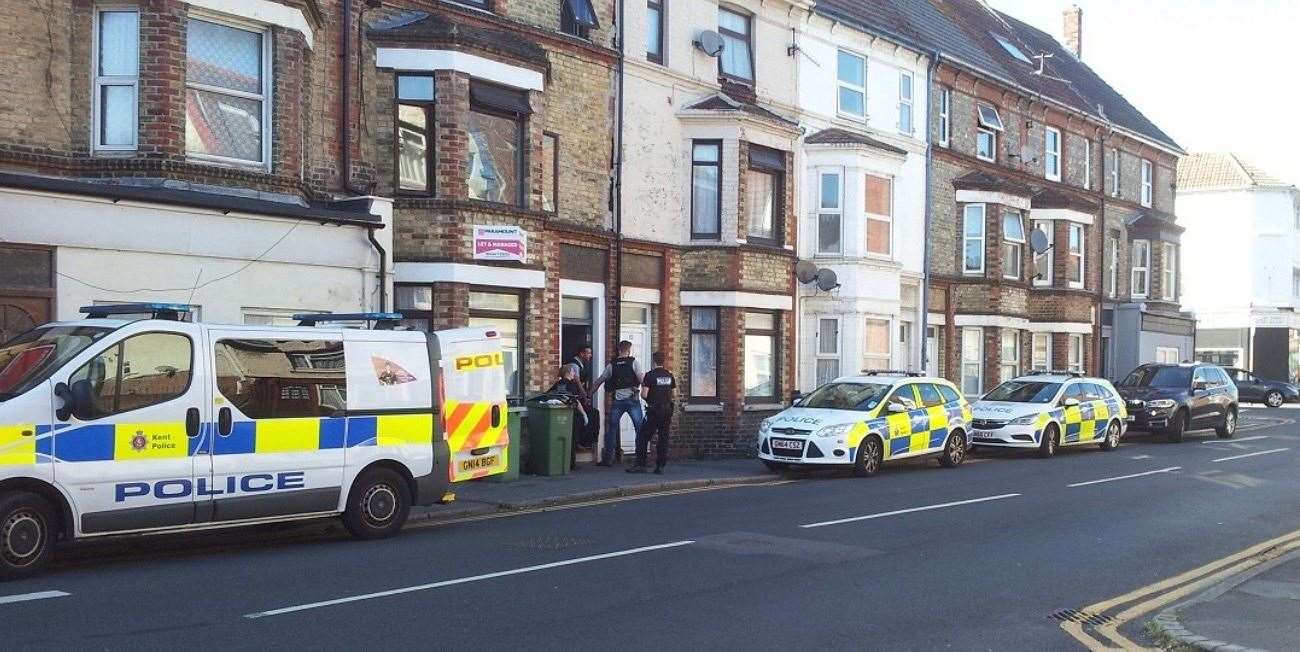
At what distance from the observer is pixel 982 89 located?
3161cm

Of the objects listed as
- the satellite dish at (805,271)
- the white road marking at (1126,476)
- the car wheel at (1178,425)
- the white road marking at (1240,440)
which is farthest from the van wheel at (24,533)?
the white road marking at (1240,440)

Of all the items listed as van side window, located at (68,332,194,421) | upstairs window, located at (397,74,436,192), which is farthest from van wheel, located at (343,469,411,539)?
upstairs window, located at (397,74,436,192)

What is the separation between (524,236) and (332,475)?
24.2ft

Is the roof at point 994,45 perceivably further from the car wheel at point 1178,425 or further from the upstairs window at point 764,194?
the car wheel at point 1178,425

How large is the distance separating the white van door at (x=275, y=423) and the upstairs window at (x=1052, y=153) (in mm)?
27650

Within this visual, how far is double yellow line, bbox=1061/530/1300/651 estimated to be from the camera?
8.02 metres

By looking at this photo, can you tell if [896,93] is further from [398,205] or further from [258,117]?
[258,117]

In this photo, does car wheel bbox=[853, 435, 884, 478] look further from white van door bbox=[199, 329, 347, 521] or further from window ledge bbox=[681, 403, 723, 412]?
white van door bbox=[199, 329, 347, 521]

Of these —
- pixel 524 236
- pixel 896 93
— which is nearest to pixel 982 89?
pixel 896 93

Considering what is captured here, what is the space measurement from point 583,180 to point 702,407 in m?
4.92

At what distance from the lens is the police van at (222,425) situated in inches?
374

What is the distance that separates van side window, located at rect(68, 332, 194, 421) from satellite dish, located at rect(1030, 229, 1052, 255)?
26.5 metres

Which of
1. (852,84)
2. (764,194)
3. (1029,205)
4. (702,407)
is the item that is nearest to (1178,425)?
(1029,205)

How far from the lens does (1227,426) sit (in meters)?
29.0
